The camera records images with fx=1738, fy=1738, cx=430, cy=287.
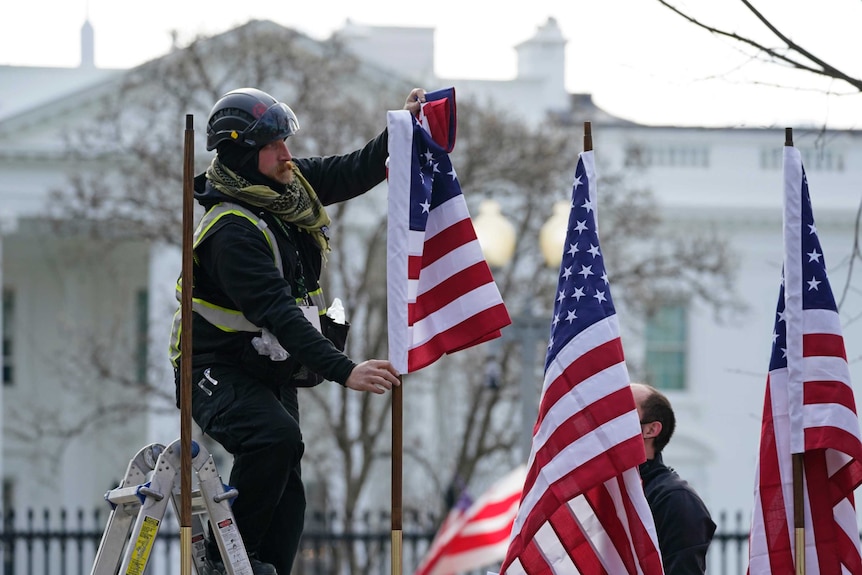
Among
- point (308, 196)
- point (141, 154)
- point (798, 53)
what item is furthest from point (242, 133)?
point (141, 154)

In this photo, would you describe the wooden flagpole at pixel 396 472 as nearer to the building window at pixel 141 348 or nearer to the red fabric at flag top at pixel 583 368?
the red fabric at flag top at pixel 583 368

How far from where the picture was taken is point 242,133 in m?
6.16

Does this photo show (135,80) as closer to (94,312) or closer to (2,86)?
(2,86)

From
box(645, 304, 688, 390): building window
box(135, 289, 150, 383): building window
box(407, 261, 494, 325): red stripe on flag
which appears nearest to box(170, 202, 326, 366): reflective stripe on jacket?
box(407, 261, 494, 325): red stripe on flag

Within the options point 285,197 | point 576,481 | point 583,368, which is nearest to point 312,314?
point 285,197

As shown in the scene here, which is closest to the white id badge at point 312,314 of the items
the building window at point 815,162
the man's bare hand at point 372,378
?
the man's bare hand at point 372,378

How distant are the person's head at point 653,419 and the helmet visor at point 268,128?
1.80 metres

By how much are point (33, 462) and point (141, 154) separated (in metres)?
18.1

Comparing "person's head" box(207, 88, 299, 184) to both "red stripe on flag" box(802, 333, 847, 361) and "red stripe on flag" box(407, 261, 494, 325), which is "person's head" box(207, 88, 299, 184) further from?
"red stripe on flag" box(802, 333, 847, 361)

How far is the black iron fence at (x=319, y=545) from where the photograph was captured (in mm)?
15711

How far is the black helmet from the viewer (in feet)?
20.2

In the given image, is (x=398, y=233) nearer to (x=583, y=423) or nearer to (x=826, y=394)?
(x=583, y=423)

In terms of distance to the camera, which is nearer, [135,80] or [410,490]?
[135,80]

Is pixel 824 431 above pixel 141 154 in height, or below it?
below
